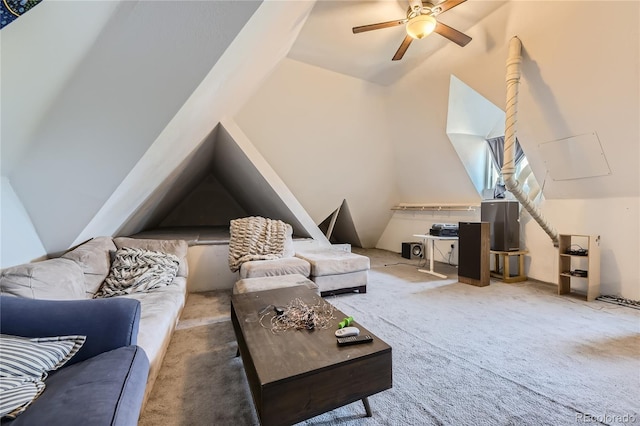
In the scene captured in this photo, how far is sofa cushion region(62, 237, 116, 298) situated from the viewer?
2.06m

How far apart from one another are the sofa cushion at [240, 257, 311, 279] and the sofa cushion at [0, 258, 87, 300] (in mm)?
1371

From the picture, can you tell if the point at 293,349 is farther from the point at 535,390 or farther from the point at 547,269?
the point at 547,269

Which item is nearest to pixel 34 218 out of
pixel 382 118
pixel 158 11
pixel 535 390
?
pixel 158 11

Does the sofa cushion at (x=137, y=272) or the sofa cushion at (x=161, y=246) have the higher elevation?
the sofa cushion at (x=161, y=246)

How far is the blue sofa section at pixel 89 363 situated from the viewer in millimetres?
870

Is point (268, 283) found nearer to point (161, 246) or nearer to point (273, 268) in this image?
point (273, 268)

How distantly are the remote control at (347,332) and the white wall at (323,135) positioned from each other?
138 inches

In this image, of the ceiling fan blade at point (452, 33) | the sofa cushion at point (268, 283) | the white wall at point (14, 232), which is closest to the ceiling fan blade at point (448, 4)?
the ceiling fan blade at point (452, 33)

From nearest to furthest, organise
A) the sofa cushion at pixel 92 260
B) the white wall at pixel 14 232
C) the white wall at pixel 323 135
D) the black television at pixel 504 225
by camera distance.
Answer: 1. the white wall at pixel 14 232
2. the sofa cushion at pixel 92 260
3. the black television at pixel 504 225
4. the white wall at pixel 323 135

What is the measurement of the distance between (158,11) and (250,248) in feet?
8.05

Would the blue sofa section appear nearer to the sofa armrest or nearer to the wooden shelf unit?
the sofa armrest

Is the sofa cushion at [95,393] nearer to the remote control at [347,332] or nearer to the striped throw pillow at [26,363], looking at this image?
the striped throw pillow at [26,363]

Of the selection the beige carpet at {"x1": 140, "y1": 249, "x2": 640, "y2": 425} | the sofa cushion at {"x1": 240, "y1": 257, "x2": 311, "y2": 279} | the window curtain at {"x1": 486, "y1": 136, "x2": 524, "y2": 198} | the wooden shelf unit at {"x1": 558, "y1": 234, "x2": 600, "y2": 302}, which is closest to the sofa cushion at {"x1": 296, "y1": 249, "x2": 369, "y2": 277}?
the sofa cushion at {"x1": 240, "y1": 257, "x2": 311, "y2": 279}

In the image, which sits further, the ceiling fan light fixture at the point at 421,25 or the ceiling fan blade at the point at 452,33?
the ceiling fan blade at the point at 452,33
